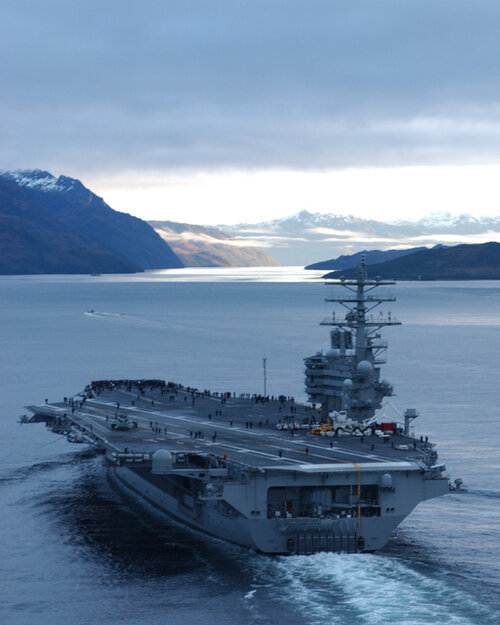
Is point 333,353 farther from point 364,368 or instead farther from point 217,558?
point 217,558

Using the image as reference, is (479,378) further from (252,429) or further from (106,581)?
(106,581)

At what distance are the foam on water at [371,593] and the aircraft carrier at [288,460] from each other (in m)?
Result: 1.63

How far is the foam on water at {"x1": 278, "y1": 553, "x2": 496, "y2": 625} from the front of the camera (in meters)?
35.1

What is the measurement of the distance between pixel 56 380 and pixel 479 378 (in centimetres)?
4514

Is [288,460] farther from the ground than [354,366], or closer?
closer

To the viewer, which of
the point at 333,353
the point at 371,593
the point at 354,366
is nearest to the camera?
the point at 371,593

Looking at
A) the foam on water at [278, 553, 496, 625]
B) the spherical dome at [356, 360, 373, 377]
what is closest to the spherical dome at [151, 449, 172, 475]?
the foam on water at [278, 553, 496, 625]

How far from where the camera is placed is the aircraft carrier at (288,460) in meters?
42.6

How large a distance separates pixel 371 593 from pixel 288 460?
32.6ft

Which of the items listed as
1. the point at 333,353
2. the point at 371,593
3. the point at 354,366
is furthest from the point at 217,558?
the point at 333,353

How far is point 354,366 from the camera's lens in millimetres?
57344

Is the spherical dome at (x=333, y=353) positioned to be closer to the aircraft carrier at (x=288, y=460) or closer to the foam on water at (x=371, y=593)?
the aircraft carrier at (x=288, y=460)

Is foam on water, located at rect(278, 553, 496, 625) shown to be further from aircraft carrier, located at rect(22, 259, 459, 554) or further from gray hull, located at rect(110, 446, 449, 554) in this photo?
aircraft carrier, located at rect(22, 259, 459, 554)

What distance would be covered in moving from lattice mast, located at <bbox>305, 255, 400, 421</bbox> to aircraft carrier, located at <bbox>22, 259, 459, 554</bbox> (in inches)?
3.3
